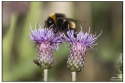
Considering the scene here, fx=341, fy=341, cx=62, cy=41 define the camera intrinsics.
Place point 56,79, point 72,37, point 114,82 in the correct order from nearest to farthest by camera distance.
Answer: point 72,37 < point 114,82 < point 56,79

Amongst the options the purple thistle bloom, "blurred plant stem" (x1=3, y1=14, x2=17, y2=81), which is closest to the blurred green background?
"blurred plant stem" (x1=3, y1=14, x2=17, y2=81)

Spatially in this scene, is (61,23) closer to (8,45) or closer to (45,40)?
(45,40)

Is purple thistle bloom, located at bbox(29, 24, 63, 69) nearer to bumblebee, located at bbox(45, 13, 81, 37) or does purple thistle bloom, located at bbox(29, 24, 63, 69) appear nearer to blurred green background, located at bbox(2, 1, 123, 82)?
bumblebee, located at bbox(45, 13, 81, 37)

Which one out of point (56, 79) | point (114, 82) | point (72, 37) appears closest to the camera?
point (72, 37)

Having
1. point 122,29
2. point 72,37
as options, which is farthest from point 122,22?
point 72,37

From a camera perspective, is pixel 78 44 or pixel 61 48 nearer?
pixel 78 44

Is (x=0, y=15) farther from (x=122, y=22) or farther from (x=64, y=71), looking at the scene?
(x=122, y=22)

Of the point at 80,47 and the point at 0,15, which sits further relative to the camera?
the point at 0,15

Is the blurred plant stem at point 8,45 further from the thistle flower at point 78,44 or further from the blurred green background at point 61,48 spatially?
the thistle flower at point 78,44

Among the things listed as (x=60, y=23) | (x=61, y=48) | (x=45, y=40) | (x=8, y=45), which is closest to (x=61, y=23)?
(x=60, y=23)
